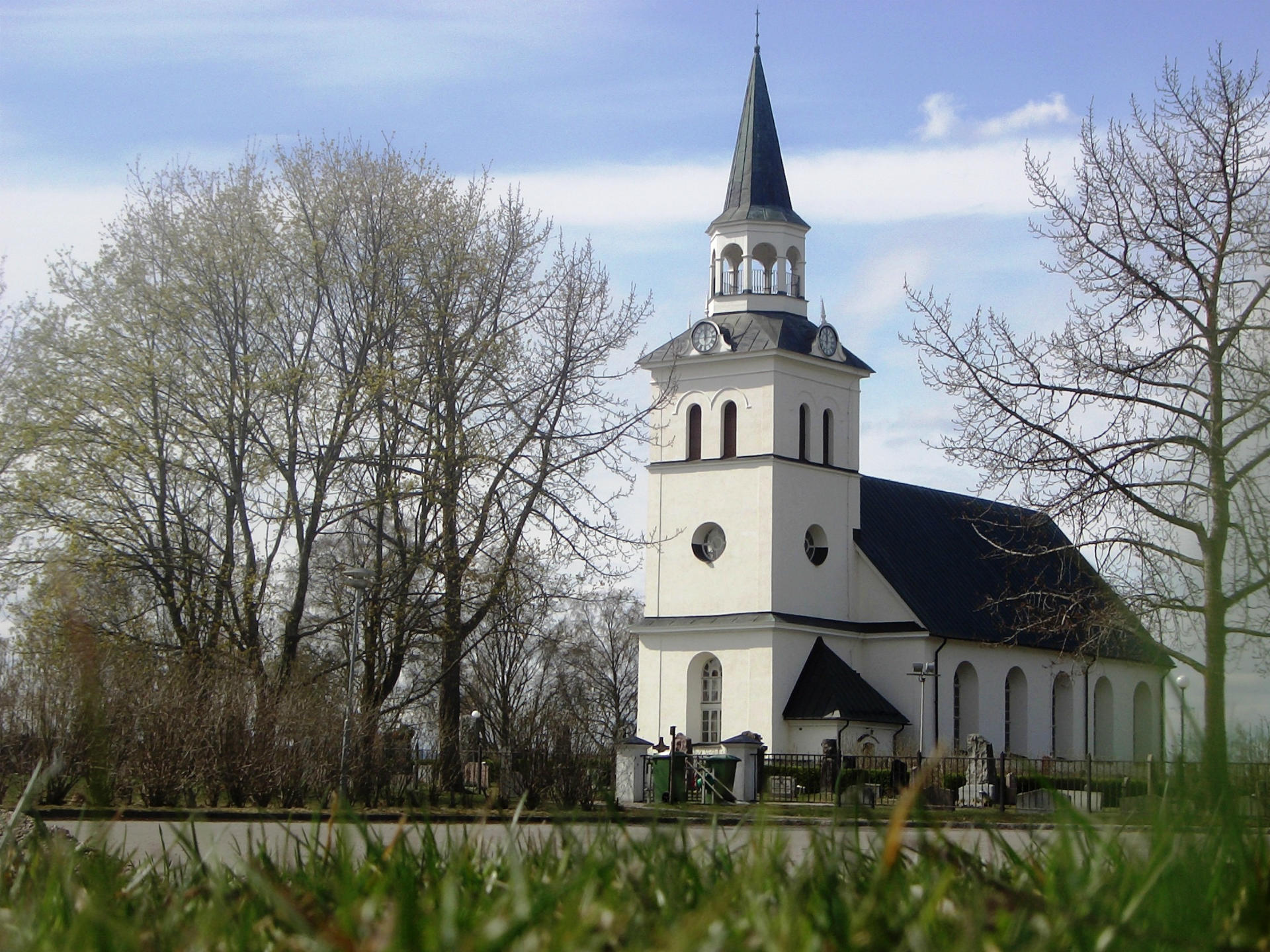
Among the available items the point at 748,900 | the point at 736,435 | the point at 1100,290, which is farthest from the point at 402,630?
the point at 748,900

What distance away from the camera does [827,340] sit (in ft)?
159

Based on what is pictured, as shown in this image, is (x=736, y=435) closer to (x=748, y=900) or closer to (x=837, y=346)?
(x=837, y=346)

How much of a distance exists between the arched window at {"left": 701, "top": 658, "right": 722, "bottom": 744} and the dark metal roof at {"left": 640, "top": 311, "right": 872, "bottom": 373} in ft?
31.6

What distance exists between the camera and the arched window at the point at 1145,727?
2451 mm

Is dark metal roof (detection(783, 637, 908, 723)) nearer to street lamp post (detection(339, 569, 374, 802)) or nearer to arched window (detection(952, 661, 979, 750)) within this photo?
arched window (detection(952, 661, 979, 750))

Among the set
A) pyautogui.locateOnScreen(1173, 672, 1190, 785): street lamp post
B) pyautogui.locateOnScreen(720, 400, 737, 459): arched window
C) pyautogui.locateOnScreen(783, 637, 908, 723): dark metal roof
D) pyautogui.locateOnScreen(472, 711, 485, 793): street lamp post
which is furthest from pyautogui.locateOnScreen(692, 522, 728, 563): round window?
pyautogui.locateOnScreen(1173, 672, 1190, 785): street lamp post

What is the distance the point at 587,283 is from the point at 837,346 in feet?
61.1

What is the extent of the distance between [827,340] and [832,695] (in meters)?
11.5

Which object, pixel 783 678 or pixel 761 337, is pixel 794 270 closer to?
pixel 761 337

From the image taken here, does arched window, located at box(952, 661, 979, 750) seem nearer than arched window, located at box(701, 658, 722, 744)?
No

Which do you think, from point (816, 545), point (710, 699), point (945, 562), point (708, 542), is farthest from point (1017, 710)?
point (708, 542)

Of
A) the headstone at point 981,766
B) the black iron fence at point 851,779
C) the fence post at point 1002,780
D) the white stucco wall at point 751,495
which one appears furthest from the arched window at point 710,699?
the fence post at point 1002,780

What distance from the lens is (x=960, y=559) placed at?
5375cm

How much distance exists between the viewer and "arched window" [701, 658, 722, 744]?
46469mm
